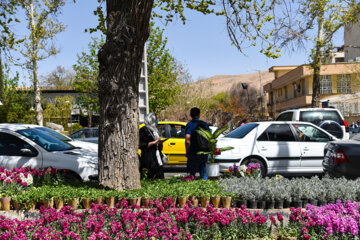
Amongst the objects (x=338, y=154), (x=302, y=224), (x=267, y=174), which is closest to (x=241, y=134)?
(x=267, y=174)

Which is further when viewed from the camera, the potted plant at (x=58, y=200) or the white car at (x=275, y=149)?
the white car at (x=275, y=149)

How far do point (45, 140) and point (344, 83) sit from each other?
4420cm

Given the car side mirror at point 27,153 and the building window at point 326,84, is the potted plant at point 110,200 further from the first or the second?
the building window at point 326,84

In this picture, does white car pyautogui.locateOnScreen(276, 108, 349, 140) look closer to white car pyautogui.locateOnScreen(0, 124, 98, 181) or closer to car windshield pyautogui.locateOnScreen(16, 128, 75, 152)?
white car pyautogui.locateOnScreen(0, 124, 98, 181)

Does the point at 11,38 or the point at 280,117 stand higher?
the point at 11,38

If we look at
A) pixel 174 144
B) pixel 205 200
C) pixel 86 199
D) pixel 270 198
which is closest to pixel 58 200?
pixel 86 199

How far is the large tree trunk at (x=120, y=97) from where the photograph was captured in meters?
6.02

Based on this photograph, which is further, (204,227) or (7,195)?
(7,195)

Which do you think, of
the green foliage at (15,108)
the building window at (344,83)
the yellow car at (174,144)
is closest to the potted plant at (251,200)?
the yellow car at (174,144)

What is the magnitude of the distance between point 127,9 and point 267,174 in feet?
19.7

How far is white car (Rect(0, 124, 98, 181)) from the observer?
7957 mm

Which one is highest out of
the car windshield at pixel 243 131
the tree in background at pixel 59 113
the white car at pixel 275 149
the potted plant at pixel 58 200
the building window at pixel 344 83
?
the building window at pixel 344 83

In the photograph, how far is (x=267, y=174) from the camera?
10.4 meters

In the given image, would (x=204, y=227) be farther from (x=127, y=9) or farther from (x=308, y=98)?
(x=308, y=98)
